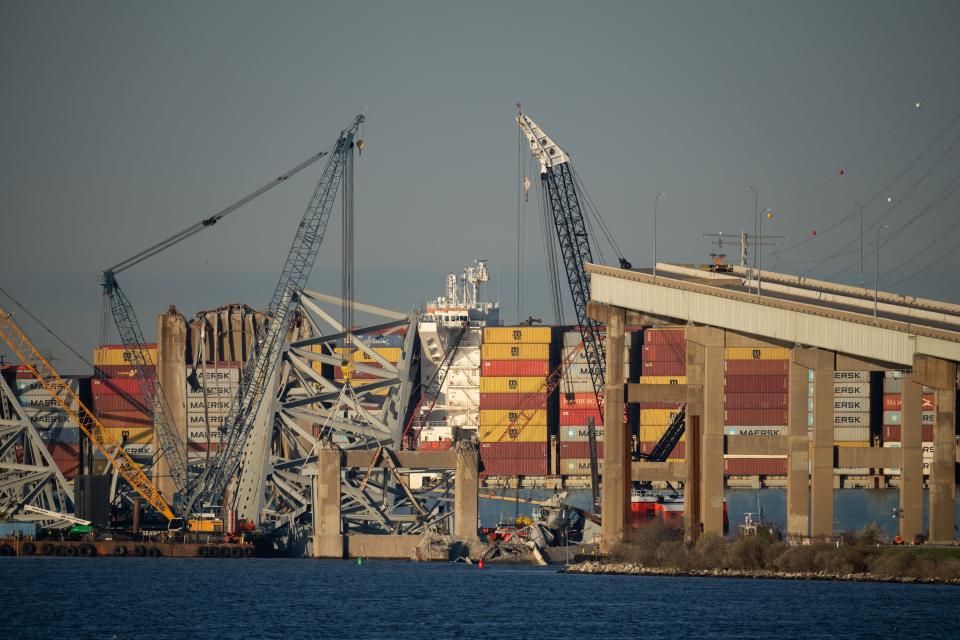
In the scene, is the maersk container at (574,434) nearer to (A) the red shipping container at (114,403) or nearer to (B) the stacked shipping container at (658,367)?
(B) the stacked shipping container at (658,367)

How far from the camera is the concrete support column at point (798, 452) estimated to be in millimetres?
93500

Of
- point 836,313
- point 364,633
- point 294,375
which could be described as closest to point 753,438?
point 836,313

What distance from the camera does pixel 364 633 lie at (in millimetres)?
74750

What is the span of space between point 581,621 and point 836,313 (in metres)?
23.2

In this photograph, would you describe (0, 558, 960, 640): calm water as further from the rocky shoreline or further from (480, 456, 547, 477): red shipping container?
(480, 456, 547, 477): red shipping container

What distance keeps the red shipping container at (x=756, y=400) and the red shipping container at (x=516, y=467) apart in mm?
25217

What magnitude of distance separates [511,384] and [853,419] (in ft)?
124

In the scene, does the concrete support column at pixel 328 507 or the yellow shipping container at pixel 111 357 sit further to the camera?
the yellow shipping container at pixel 111 357

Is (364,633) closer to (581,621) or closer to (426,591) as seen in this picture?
(581,621)

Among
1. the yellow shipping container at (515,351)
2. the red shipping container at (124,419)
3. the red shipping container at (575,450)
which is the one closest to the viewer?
the red shipping container at (124,419)

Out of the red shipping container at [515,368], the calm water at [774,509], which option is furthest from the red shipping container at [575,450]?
the red shipping container at [515,368]

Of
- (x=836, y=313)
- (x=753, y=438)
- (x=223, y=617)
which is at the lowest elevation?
(x=223, y=617)

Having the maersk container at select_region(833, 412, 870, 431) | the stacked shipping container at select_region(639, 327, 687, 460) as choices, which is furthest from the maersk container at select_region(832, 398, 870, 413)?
the stacked shipping container at select_region(639, 327, 687, 460)

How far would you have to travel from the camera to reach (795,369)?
9362 cm
